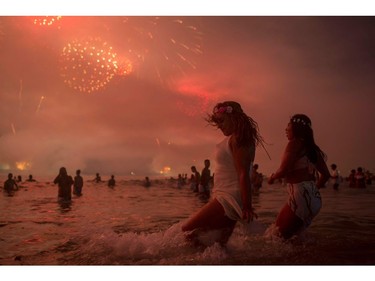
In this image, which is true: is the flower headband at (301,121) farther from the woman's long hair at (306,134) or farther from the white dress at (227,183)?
the white dress at (227,183)

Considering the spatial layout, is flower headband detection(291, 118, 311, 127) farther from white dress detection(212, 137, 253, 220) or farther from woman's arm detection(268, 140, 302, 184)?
white dress detection(212, 137, 253, 220)

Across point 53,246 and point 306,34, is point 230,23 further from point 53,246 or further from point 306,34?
point 53,246

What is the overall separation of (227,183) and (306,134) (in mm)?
1168

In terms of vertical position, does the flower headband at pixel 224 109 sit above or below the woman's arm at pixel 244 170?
above

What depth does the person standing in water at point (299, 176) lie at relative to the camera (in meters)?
3.94

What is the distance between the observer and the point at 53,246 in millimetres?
4891

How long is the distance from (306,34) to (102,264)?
4973 mm

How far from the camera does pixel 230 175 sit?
3432 mm

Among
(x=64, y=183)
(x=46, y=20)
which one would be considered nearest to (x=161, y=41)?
(x=46, y=20)

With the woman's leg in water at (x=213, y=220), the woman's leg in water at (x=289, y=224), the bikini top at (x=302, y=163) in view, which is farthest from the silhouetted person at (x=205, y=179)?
the woman's leg in water at (x=213, y=220)

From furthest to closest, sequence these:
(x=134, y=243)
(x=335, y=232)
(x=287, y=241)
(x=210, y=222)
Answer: (x=335, y=232), (x=134, y=243), (x=287, y=241), (x=210, y=222)

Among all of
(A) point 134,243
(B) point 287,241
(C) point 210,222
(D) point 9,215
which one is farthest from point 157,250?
(D) point 9,215

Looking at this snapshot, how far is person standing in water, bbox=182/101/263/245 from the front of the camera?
333 centimetres

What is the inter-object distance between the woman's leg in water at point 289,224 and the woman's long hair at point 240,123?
0.88m
